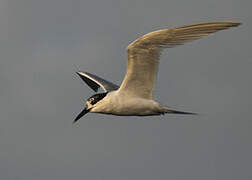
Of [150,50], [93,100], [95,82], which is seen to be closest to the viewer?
[150,50]

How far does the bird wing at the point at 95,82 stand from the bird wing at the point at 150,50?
3862 mm

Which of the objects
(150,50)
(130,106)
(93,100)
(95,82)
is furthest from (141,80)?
(95,82)

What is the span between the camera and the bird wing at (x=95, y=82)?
20570 millimetres

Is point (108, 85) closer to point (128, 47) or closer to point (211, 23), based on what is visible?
point (128, 47)

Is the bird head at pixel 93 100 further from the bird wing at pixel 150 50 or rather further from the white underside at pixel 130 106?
the bird wing at pixel 150 50

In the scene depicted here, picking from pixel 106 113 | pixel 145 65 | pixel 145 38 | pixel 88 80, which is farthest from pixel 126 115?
pixel 88 80

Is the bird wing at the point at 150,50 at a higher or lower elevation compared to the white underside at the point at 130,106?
higher

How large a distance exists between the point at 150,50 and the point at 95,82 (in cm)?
776

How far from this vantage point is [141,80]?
16.1m

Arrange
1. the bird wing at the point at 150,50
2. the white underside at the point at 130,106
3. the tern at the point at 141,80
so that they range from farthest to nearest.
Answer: the white underside at the point at 130,106 < the tern at the point at 141,80 < the bird wing at the point at 150,50

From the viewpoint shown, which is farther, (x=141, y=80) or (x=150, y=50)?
(x=141, y=80)

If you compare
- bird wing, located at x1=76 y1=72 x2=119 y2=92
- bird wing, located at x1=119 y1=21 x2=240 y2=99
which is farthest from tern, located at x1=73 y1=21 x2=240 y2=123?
bird wing, located at x1=76 y1=72 x2=119 y2=92

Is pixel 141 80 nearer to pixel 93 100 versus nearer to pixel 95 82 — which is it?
pixel 93 100

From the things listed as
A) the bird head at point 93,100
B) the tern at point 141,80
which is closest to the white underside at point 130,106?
the tern at point 141,80
